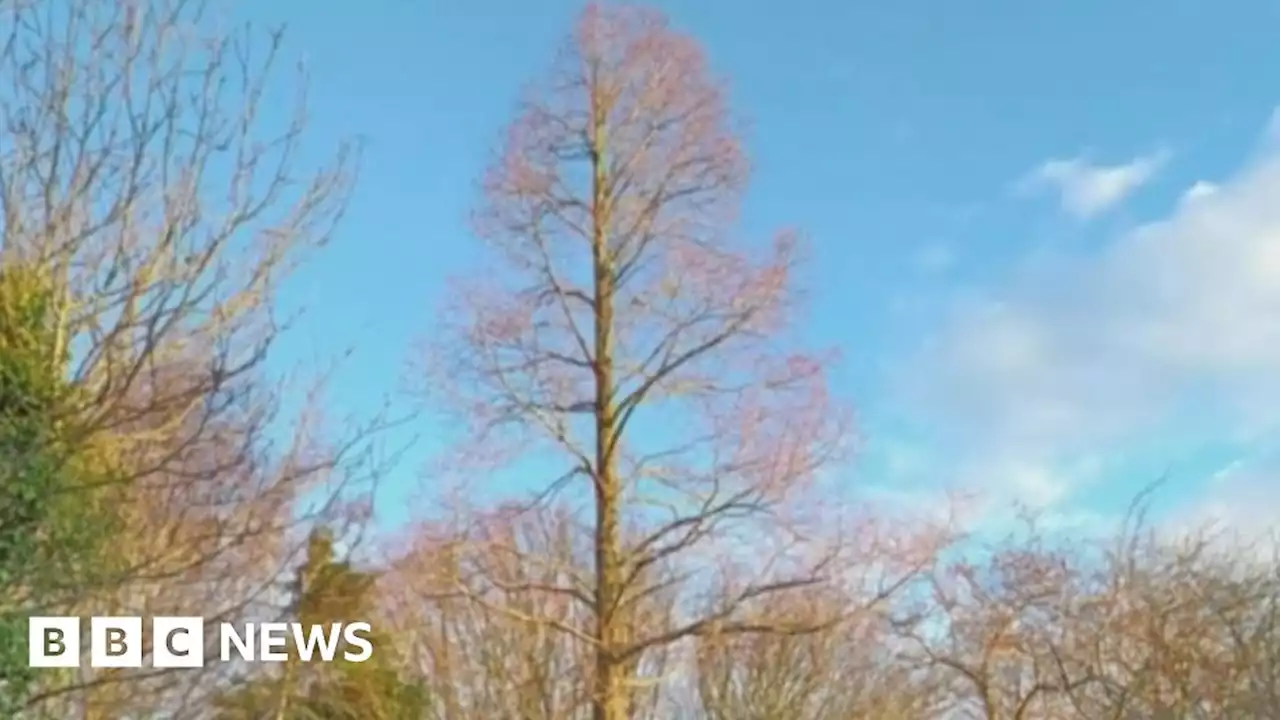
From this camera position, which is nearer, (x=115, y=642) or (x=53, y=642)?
Answer: (x=53, y=642)

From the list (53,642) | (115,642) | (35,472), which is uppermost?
(35,472)

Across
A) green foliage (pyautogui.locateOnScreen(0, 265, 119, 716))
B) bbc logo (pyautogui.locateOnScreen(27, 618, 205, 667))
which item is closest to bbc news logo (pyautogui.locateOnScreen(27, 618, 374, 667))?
bbc logo (pyautogui.locateOnScreen(27, 618, 205, 667))

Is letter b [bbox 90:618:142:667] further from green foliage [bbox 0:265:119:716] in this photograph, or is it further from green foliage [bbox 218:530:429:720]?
green foliage [bbox 0:265:119:716]

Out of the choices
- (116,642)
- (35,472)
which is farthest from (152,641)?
(35,472)

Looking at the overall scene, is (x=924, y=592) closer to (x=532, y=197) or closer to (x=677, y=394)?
(x=677, y=394)

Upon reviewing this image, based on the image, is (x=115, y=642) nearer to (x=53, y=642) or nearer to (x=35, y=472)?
(x=53, y=642)

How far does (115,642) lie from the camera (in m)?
7.80

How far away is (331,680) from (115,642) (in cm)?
608

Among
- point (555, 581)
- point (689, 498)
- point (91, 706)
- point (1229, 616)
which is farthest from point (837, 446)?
point (91, 706)

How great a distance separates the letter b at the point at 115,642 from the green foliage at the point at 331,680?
92 cm

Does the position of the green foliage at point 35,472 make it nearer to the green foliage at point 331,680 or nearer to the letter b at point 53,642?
the letter b at point 53,642

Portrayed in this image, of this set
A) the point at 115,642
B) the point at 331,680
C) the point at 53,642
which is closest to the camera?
the point at 53,642

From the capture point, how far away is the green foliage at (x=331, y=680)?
8.38 m

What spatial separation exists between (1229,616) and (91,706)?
8.63 m
